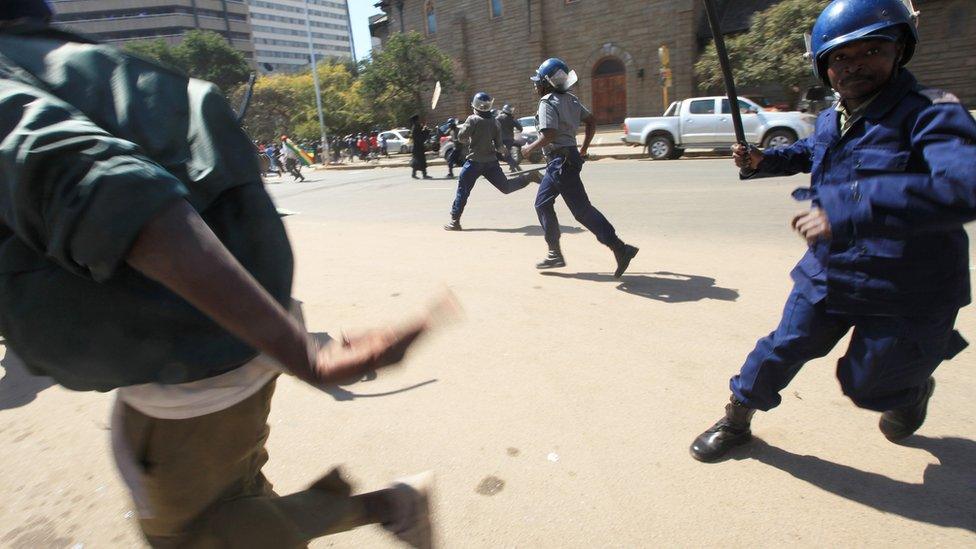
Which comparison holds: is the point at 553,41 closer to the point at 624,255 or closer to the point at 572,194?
the point at 572,194

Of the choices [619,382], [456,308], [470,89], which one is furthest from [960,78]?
[456,308]

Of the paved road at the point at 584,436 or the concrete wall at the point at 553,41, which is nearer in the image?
the paved road at the point at 584,436

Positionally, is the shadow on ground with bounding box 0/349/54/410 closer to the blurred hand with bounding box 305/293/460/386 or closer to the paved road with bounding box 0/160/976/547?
the paved road with bounding box 0/160/976/547

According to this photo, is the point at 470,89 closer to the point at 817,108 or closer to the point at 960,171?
the point at 817,108

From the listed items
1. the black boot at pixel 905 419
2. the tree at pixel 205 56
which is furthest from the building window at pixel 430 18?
the black boot at pixel 905 419

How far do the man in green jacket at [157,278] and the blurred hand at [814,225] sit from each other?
4.21 feet

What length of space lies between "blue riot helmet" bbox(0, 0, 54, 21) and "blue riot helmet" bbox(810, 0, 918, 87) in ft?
6.64

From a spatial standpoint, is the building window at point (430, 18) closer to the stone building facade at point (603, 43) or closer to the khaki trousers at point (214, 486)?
the stone building facade at point (603, 43)

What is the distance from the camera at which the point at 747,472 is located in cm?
234

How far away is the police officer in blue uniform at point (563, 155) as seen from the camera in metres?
4.87

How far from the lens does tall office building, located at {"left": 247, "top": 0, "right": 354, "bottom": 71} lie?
128 m

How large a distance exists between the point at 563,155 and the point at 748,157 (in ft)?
8.50

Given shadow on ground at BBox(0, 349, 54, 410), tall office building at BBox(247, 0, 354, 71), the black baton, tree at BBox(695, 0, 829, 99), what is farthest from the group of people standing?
tall office building at BBox(247, 0, 354, 71)

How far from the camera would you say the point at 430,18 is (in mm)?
34250
